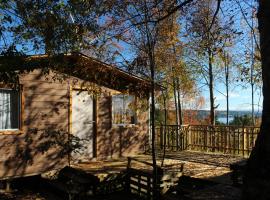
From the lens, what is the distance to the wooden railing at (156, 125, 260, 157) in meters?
15.3

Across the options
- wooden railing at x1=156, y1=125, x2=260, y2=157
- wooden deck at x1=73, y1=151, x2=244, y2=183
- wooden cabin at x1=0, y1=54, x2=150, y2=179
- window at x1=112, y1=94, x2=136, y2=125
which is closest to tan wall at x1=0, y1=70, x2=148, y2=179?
wooden cabin at x1=0, y1=54, x2=150, y2=179

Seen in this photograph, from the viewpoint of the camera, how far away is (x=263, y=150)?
5113mm

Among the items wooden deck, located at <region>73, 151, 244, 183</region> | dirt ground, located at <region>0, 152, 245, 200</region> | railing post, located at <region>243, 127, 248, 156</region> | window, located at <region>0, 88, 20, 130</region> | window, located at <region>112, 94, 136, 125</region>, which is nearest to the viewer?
dirt ground, located at <region>0, 152, 245, 200</region>

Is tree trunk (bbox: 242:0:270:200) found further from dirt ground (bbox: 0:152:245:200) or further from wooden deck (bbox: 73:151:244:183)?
wooden deck (bbox: 73:151:244:183)

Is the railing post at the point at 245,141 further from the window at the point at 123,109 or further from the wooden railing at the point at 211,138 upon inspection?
the window at the point at 123,109

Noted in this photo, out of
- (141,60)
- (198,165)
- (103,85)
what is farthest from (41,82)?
(198,165)

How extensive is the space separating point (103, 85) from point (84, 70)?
5.09ft

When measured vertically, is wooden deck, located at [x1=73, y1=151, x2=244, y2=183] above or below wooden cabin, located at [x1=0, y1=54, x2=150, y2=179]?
below

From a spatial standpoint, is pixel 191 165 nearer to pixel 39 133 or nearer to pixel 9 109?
pixel 39 133

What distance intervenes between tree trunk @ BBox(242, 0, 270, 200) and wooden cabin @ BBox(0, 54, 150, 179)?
205 inches

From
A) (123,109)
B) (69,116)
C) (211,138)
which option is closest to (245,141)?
(211,138)

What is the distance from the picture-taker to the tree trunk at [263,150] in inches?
198

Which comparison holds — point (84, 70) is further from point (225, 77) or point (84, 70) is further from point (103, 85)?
point (225, 77)

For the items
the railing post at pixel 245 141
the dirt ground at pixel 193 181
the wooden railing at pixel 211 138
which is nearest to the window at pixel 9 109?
the dirt ground at pixel 193 181
